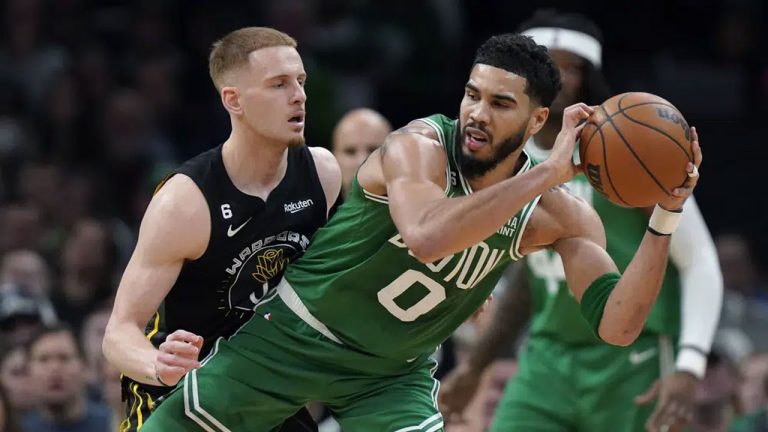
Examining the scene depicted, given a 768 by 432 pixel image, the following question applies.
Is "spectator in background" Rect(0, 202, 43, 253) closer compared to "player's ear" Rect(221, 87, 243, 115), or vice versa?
"player's ear" Rect(221, 87, 243, 115)

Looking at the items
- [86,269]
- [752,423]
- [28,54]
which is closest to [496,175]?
[752,423]

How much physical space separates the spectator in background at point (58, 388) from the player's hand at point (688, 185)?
4.45 m

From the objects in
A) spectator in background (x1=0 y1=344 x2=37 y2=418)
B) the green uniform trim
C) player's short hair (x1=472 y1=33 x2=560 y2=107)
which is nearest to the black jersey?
player's short hair (x1=472 y1=33 x2=560 y2=107)

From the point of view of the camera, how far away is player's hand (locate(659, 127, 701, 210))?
5.08 meters

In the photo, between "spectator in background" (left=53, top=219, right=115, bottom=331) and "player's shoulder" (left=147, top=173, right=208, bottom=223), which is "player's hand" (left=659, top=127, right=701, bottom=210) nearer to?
"player's shoulder" (left=147, top=173, right=208, bottom=223)

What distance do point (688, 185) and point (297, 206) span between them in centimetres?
149

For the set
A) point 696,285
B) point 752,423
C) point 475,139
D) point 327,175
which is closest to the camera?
point 475,139

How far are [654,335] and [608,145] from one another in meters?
1.89

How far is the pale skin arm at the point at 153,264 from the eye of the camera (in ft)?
17.4

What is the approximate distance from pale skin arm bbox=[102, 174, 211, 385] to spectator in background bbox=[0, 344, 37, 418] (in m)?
3.59

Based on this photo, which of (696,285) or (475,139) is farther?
(696,285)

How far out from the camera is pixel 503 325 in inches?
283

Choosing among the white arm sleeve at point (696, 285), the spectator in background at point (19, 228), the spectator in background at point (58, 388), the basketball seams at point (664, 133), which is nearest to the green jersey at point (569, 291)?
the white arm sleeve at point (696, 285)

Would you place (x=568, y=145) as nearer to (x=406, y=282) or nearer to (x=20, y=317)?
(x=406, y=282)
